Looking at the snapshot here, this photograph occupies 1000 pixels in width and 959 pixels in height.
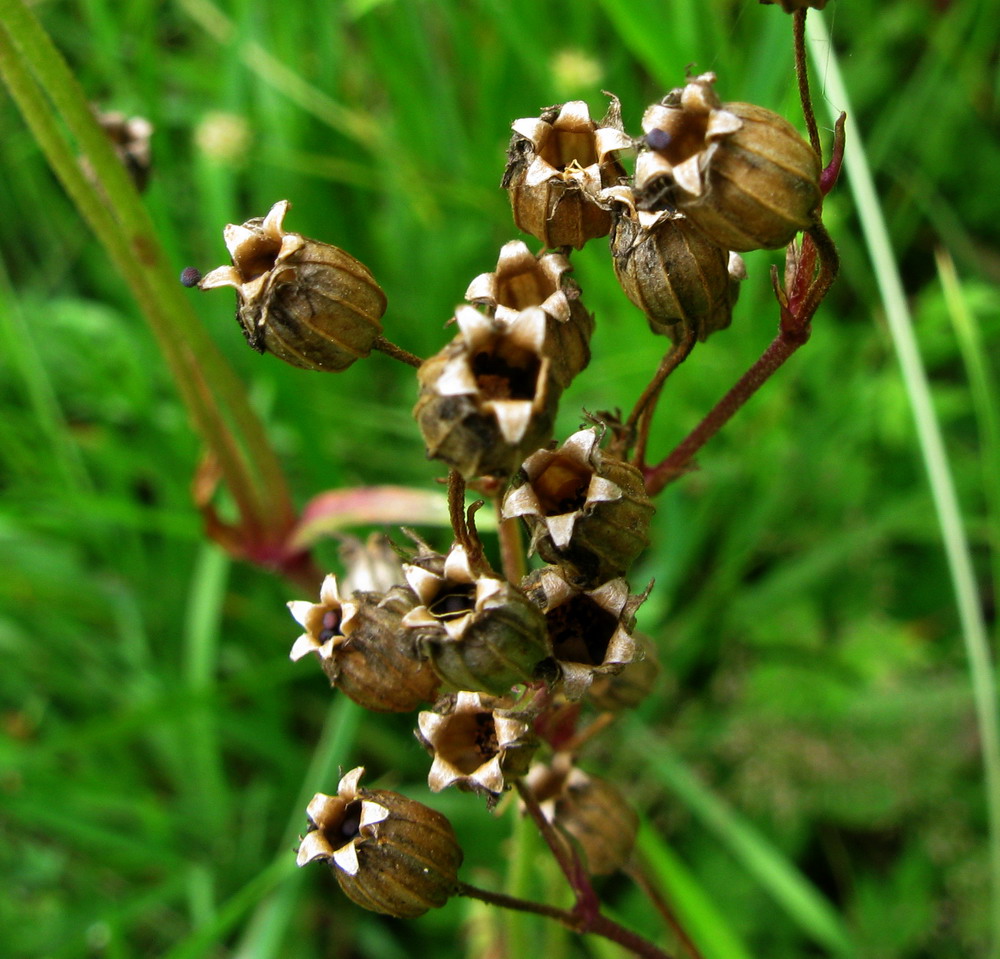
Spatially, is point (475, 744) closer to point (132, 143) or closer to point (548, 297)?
point (548, 297)

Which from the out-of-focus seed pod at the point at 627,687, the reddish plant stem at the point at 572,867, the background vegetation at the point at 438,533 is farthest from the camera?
the background vegetation at the point at 438,533

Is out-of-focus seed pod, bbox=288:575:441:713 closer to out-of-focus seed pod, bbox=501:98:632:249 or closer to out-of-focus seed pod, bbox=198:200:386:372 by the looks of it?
out-of-focus seed pod, bbox=198:200:386:372

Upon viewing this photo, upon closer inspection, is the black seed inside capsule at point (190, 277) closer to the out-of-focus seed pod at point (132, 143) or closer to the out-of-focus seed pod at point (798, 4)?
the out-of-focus seed pod at point (132, 143)

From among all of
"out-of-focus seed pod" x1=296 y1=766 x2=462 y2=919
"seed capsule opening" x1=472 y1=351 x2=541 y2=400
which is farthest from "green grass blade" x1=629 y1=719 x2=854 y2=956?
"seed capsule opening" x1=472 y1=351 x2=541 y2=400

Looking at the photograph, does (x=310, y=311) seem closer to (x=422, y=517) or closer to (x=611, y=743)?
(x=422, y=517)

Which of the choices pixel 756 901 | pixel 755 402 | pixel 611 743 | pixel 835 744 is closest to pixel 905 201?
pixel 755 402

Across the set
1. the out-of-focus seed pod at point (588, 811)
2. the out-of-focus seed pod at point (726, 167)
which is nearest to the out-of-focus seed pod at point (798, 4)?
the out-of-focus seed pod at point (726, 167)
